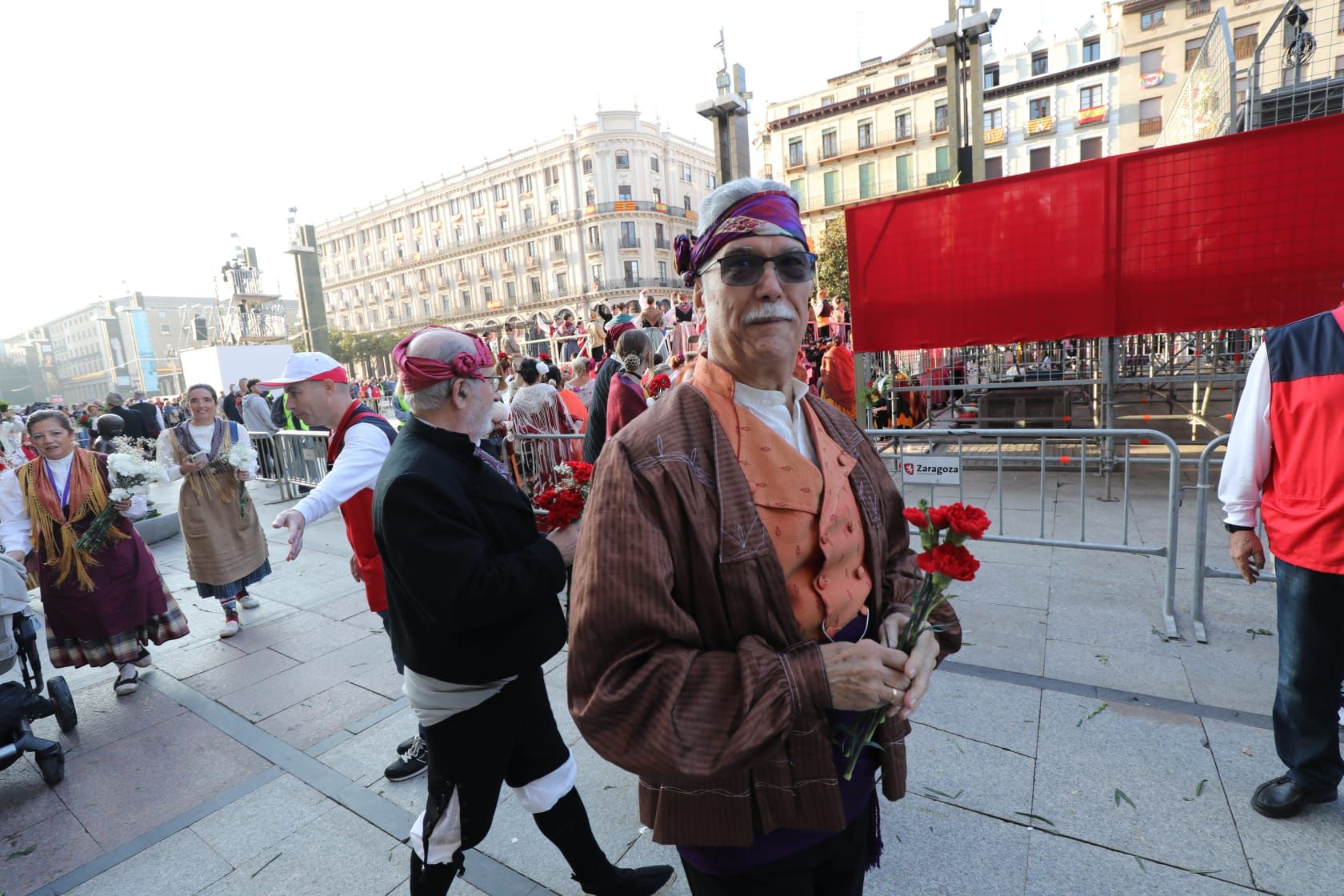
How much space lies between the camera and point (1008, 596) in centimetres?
469

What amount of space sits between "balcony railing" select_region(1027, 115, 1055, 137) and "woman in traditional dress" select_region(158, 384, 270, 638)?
4504cm

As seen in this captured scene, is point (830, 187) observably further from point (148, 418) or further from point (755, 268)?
point (755, 268)

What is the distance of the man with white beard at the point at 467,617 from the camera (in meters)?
1.91

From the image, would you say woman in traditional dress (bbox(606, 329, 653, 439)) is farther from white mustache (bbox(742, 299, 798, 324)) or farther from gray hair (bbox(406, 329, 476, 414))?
white mustache (bbox(742, 299, 798, 324))

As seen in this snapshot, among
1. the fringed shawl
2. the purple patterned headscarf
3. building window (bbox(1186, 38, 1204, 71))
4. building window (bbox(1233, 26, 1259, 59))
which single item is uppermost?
building window (bbox(1186, 38, 1204, 71))

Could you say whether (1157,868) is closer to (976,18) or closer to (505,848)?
(505,848)

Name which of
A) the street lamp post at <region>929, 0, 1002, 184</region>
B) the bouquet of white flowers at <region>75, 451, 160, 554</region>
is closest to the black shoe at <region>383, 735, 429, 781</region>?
the bouquet of white flowers at <region>75, 451, 160, 554</region>

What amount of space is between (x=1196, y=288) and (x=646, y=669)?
7.89 metres

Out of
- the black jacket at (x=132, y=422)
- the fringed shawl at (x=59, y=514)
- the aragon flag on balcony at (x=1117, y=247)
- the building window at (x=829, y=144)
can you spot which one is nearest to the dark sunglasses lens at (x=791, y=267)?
the fringed shawl at (x=59, y=514)

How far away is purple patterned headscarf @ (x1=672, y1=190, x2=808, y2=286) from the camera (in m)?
1.39

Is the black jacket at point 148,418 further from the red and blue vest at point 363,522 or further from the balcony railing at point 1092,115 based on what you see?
the balcony railing at point 1092,115

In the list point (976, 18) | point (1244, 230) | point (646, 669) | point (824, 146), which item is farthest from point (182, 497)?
point (824, 146)

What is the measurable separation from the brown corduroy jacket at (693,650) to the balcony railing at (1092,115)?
148 feet

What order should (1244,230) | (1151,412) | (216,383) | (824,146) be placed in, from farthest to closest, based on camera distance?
1. (824,146)
2. (216,383)
3. (1151,412)
4. (1244,230)
